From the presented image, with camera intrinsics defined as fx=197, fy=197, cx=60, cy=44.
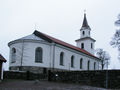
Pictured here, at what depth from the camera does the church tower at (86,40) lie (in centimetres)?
5253

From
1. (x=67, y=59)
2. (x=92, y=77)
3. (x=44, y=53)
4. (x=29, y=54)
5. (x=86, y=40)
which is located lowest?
(x=92, y=77)

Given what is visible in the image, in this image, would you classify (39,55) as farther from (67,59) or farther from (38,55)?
(67,59)

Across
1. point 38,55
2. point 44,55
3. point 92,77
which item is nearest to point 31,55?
point 38,55

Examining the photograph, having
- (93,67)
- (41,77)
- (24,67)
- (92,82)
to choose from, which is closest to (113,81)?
(92,82)

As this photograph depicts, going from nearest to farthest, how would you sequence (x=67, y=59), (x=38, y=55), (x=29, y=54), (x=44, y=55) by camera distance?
(x=29, y=54) < (x=38, y=55) < (x=44, y=55) < (x=67, y=59)

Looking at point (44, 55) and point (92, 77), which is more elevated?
point (44, 55)

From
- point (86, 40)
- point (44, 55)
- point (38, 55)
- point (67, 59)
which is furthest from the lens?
point (86, 40)

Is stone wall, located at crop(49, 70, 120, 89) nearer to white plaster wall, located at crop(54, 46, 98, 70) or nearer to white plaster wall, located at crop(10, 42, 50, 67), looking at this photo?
white plaster wall, located at crop(10, 42, 50, 67)

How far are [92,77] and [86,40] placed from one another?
3305 cm

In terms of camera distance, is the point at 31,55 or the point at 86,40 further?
the point at 86,40

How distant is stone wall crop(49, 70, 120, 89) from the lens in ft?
59.7

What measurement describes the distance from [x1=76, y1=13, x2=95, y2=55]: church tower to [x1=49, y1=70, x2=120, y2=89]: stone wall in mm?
30253

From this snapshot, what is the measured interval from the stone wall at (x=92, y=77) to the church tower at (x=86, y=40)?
30.3 m

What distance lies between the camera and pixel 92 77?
→ 20000 mm
